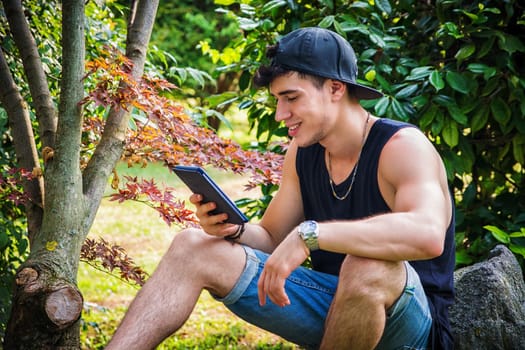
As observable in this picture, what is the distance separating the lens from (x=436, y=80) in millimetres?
3225

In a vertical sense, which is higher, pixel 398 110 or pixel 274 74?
pixel 274 74

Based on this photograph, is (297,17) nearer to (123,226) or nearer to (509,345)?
(509,345)

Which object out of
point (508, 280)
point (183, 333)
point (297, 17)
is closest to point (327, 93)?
point (508, 280)

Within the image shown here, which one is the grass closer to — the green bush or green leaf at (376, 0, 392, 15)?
the green bush

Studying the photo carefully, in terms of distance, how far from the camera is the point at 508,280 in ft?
Answer: 9.10

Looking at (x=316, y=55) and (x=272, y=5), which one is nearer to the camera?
(x=316, y=55)

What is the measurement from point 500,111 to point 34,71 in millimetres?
2173

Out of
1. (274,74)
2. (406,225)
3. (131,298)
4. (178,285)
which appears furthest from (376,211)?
(131,298)

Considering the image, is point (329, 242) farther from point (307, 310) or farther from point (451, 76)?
point (451, 76)

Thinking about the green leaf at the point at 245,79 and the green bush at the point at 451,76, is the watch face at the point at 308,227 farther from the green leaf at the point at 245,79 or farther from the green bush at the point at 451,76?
the green leaf at the point at 245,79

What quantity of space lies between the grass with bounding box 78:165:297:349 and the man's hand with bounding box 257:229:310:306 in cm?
144

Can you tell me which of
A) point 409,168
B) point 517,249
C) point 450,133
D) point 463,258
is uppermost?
point 409,168

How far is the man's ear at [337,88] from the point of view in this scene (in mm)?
2572

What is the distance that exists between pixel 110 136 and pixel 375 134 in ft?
3.57
